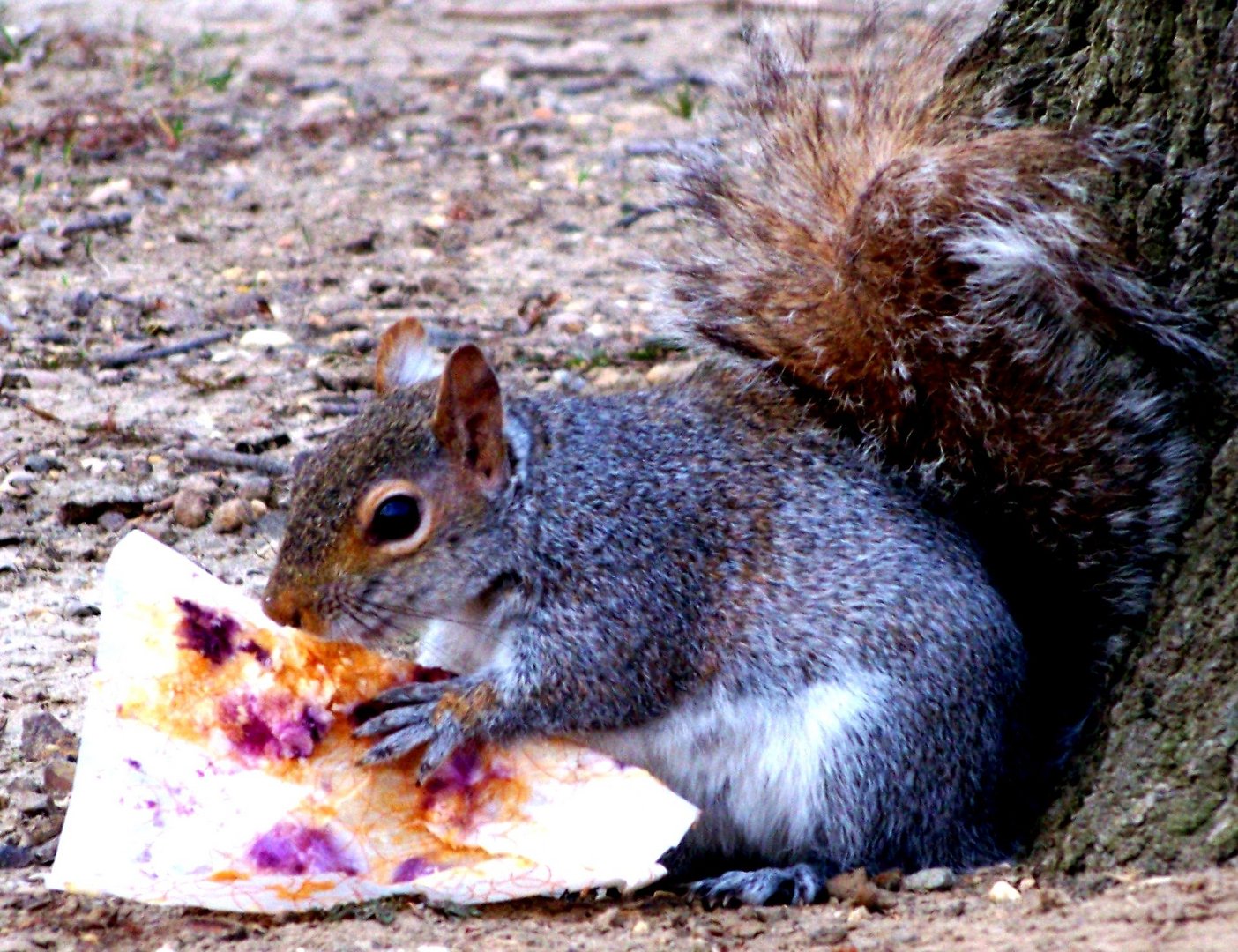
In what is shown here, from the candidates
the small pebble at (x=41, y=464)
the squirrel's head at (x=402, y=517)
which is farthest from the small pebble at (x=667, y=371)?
the squirrel's head at (x=402, y=517)

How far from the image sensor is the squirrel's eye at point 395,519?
2.04 metres

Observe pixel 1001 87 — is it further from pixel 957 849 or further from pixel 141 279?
pixel 141 279

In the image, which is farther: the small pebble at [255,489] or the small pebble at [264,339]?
the small pebble at [264,339]

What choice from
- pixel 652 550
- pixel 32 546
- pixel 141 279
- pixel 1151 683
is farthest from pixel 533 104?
pixel 1151 683

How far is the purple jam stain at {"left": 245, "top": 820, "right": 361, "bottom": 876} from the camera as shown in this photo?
193 centimetres

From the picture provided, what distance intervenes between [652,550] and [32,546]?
45.6 inches

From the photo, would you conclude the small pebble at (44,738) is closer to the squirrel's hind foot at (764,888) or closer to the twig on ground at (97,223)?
the squirrel's hind foot at (764,888)

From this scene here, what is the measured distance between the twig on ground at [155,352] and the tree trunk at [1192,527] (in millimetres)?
2035

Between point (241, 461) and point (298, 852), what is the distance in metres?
1.19

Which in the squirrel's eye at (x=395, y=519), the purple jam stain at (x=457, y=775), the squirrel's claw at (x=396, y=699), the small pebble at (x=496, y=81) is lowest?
the purple jam stain at (x=457, y=775)

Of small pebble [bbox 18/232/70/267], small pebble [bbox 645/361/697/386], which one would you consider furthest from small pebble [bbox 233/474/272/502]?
small pebble [bbox 18/232/70/267]

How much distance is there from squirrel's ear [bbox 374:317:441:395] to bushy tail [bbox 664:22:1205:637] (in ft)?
1.18

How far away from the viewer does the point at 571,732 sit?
6.92 ft

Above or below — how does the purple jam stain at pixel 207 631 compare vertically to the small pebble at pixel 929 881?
above
